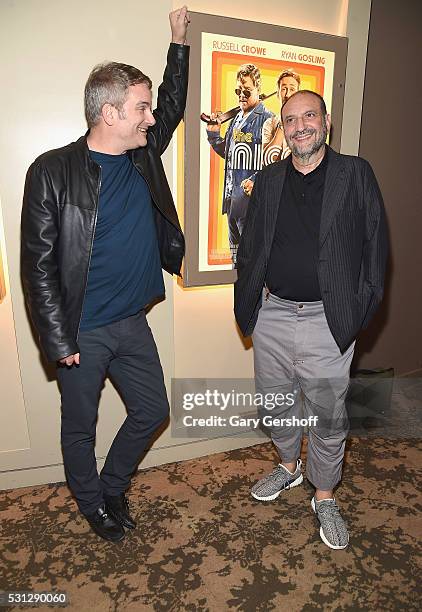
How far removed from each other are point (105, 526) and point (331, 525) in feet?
3.53

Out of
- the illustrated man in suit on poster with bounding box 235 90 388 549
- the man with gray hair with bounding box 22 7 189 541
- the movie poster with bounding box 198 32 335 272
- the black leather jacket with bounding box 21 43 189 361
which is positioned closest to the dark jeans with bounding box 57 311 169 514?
the man with gray hair with bounding box 22 7 189 541

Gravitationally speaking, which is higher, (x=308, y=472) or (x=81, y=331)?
(x=81, y=331)

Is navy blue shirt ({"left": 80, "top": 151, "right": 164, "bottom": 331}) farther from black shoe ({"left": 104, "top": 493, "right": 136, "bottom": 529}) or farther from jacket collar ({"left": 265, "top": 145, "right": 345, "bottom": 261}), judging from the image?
black shoe ({"left": 104, "top": 493, "right": 136, "bottom": 529})

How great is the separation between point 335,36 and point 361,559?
2631mm

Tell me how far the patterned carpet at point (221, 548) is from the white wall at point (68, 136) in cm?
29

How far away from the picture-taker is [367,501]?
2.52m

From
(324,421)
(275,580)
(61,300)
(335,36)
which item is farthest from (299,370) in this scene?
(335,36)

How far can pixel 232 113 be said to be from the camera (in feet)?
8.13

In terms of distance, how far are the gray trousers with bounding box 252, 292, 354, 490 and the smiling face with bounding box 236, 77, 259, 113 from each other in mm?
1028

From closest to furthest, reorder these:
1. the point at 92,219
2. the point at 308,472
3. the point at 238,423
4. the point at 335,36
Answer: the point at 92,219 → the point at 308,472 → the point at 335,36 → the point at 238,423

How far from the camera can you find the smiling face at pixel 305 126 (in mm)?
2009

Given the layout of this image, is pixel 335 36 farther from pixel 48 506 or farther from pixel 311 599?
pixel 48 506

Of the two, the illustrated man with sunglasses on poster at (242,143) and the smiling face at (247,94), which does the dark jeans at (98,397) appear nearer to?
the illustrated man with sunglasses on poster at (242,143)

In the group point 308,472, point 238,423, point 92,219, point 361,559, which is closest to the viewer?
point 92,219
